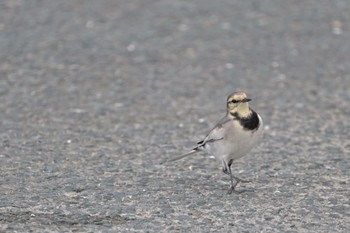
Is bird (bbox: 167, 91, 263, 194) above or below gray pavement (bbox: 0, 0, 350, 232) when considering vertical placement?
above

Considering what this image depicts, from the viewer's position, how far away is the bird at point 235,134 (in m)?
5.86

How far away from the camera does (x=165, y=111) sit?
8031 mm

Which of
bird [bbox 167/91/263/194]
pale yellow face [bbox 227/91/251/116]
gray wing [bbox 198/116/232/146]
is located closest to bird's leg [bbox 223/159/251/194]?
bird [bbox 167/91/263/194]

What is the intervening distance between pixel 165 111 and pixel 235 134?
7.30 feet

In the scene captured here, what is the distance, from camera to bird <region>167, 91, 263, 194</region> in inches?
231

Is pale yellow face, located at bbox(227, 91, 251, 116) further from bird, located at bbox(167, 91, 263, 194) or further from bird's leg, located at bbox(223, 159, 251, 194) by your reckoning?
bird's leg, located at bbox(223, 159, 251, 194)

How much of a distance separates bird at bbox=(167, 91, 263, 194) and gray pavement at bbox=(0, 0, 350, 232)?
249 millimetres

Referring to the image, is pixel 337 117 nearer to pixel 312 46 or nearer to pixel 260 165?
pixel 260 165

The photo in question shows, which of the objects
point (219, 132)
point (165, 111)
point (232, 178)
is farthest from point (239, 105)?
point (165, 111)

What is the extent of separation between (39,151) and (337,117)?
8.74ft

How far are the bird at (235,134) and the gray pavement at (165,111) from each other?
0.82ft

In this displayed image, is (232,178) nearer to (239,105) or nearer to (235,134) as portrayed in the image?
(235,134)

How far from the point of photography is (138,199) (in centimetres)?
580

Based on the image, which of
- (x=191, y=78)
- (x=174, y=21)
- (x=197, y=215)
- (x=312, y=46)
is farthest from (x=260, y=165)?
(x=174, y=21)
